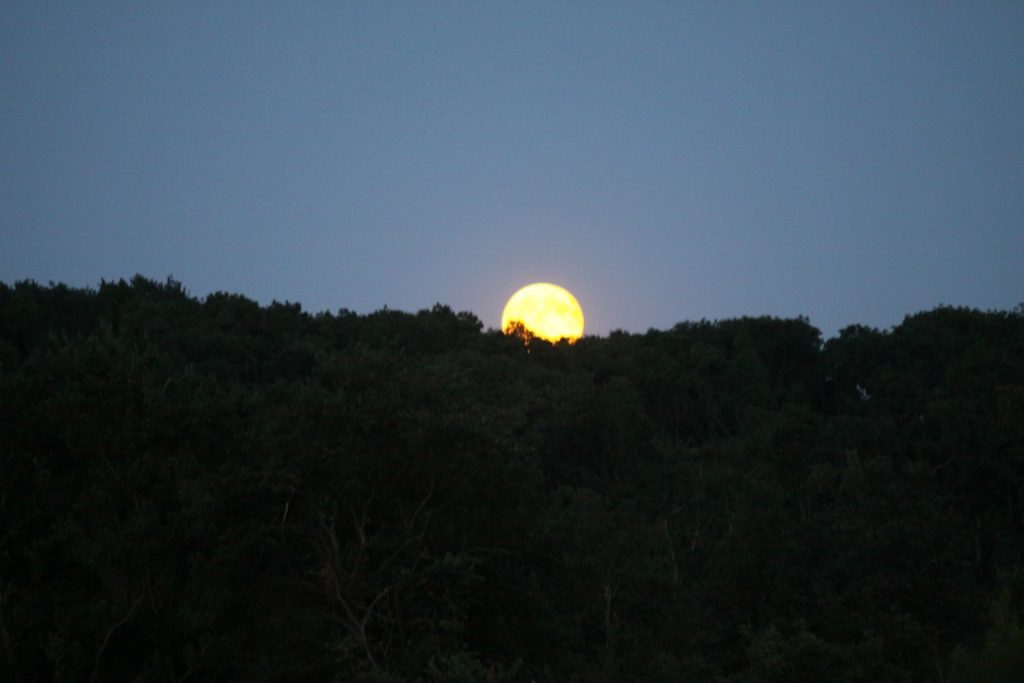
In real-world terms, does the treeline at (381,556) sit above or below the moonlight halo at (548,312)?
below

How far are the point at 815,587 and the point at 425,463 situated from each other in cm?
1192

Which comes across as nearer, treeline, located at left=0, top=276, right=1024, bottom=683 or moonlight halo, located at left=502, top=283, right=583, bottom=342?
treeline, located at left=0, top=276, right=1024, bottom=683

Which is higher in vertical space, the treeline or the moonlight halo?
the moonlight halo

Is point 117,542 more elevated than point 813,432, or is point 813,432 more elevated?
point 813,432

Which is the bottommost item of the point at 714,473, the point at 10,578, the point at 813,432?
the point at 10,578

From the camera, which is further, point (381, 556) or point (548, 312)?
point (548, 312)

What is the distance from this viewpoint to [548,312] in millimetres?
58281

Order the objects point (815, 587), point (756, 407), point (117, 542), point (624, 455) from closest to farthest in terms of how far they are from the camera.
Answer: point (117, 542) < point (815, 587) < point (624, 455) < point (756, 407)

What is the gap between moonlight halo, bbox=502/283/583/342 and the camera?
55.8m

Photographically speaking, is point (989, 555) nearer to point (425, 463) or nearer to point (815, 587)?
point (815, 587)

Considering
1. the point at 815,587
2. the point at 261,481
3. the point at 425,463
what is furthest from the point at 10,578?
the point at 815,587

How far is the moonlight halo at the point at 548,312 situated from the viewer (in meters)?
55.8

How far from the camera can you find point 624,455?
41031 millimetres

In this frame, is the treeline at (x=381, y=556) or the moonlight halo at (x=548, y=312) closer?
the treeline at (x=381, y=556)
